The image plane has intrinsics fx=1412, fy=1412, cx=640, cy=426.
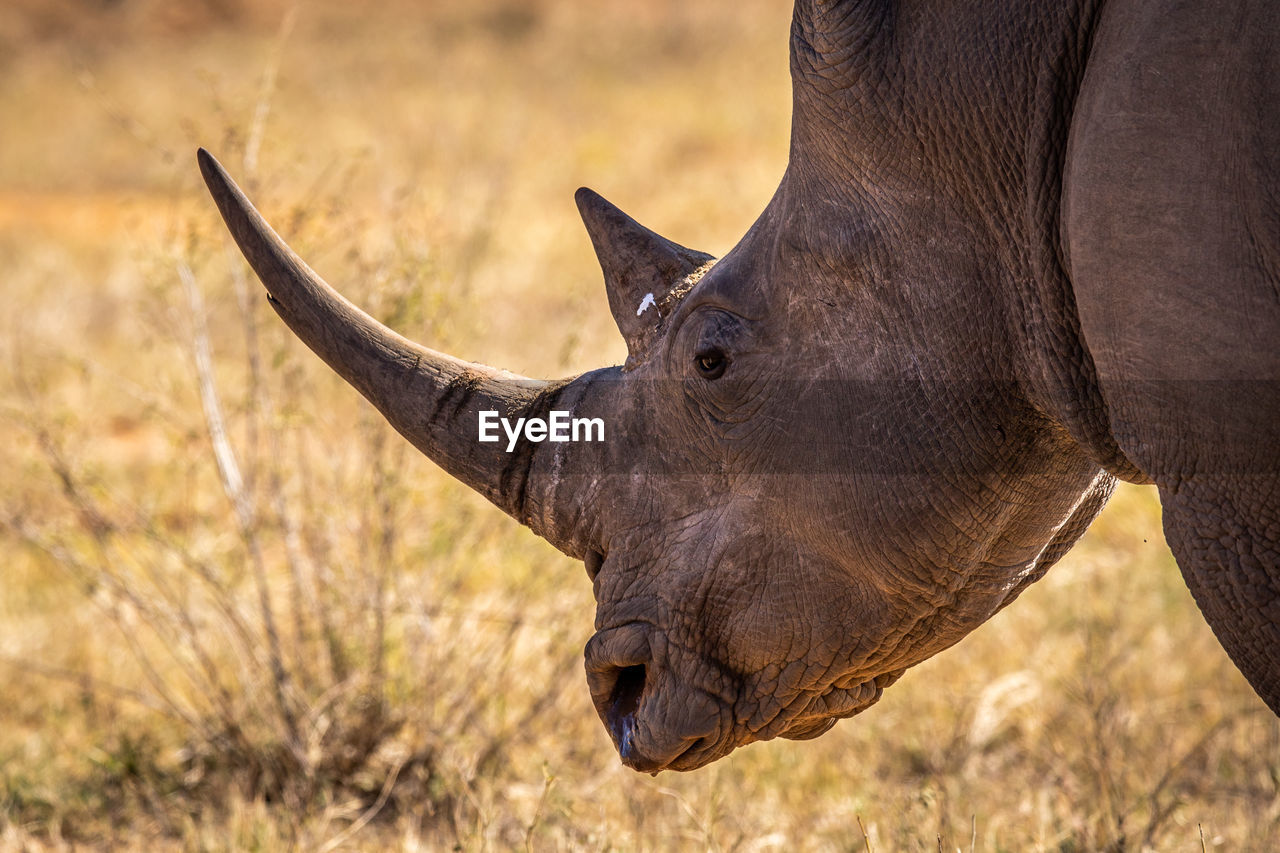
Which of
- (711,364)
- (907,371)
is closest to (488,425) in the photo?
(711,364)

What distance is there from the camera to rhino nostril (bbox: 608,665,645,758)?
2.77 m

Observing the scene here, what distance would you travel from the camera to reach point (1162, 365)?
208cm

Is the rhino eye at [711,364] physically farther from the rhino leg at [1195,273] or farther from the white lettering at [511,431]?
the rhino leg at [1195,273]

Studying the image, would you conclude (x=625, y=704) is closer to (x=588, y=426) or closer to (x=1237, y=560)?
(x=588, y=426)

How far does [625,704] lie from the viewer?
2.84 metres

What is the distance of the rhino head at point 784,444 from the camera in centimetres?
246

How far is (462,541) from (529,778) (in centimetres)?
102

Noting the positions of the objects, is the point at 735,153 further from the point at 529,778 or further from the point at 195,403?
the point at 529,778

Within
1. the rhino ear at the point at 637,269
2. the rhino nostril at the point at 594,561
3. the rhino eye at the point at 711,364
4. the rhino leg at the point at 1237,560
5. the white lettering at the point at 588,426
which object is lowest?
the rhino leg at the point at 1237,560

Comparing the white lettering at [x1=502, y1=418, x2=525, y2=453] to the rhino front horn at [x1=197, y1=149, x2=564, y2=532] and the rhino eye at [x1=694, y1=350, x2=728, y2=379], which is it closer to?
the rhino front horn at [x1=197, y1=149, x2=564, y2=532]

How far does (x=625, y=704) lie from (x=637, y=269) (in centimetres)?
89

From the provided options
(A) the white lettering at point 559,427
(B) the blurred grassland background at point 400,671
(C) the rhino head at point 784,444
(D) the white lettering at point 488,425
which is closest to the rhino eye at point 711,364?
(C) the rhino head at point 784,444

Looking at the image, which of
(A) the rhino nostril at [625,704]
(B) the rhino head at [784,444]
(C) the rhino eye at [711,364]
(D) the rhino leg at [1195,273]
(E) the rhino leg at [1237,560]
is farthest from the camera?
(A) the rhino nostril at [625,704]

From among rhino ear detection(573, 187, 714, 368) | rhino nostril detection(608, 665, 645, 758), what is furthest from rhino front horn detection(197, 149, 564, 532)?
rhino nostril detection(608, 665, 645, 758)
